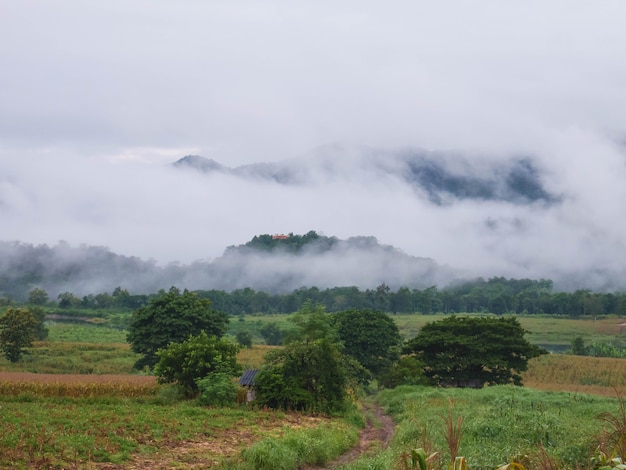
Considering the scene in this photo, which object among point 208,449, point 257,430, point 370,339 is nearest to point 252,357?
point 370,339

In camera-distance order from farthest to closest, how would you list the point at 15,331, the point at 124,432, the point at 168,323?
the point at 15,331
the point at 168,323
the point at 124,432

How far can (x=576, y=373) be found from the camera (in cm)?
5222

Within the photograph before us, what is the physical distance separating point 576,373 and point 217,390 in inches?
1433

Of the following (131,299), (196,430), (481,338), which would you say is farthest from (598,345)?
(131,299)

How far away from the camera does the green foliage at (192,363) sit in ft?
93.8

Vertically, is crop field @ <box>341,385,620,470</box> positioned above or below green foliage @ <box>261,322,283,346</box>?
above

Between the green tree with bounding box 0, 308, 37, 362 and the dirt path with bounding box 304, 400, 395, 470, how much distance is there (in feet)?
92.3

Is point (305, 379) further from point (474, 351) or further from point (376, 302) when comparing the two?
point (376, 302)

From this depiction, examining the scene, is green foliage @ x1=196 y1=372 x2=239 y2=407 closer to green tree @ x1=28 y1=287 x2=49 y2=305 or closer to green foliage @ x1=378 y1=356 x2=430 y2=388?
green foliage @ x1=378 y1=356 x2=430 y2=388

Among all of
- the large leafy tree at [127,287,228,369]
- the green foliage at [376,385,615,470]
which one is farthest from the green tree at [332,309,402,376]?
the green foliage at [376,385,615,470]

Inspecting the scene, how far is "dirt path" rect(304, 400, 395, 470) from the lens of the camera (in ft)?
61.0

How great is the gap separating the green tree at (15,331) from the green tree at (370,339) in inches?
920

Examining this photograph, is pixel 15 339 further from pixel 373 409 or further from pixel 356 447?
pixel 356 447

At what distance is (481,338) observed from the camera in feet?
135
